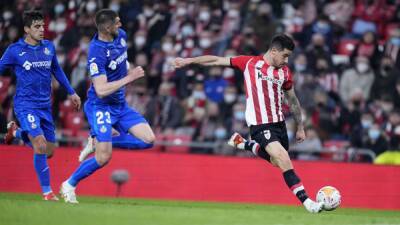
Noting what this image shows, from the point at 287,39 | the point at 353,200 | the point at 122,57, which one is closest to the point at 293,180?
the point at 287,39

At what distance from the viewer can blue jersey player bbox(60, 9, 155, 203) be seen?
43.5ft

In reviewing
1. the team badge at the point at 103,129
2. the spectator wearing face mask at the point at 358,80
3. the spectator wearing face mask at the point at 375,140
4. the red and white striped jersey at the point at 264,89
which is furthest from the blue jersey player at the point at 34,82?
the spectator wearing face mask at the point at 358,80

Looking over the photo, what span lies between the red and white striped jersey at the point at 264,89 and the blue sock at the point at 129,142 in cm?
147

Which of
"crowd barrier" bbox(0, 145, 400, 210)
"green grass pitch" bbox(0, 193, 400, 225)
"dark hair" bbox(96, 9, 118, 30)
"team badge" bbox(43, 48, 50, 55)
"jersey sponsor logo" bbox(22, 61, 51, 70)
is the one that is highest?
"dark hair" bbox(96, 9, 118, 30)

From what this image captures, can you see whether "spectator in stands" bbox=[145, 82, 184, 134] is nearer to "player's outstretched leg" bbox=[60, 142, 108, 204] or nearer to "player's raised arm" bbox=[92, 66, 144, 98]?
"player's outstretched leg" bbox=[60, 142, 108, 204]

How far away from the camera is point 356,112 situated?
63.4ft

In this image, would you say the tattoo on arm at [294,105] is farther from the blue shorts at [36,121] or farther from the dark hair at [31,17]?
the dark hair at [31,17]

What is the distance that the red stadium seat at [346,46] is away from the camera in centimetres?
2059

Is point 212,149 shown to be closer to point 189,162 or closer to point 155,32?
point 189,162

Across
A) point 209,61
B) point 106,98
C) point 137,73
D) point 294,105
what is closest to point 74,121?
point 106,98

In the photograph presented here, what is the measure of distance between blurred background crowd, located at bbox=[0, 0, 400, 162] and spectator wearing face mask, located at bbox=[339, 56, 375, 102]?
0.02 metres

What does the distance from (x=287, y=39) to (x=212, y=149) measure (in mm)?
6299

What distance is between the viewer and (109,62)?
13461mm

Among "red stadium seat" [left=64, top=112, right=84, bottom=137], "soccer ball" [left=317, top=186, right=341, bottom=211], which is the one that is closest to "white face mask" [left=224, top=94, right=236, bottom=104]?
"red stadium seat" [left=64, top=112, right=84, bottom=137]
